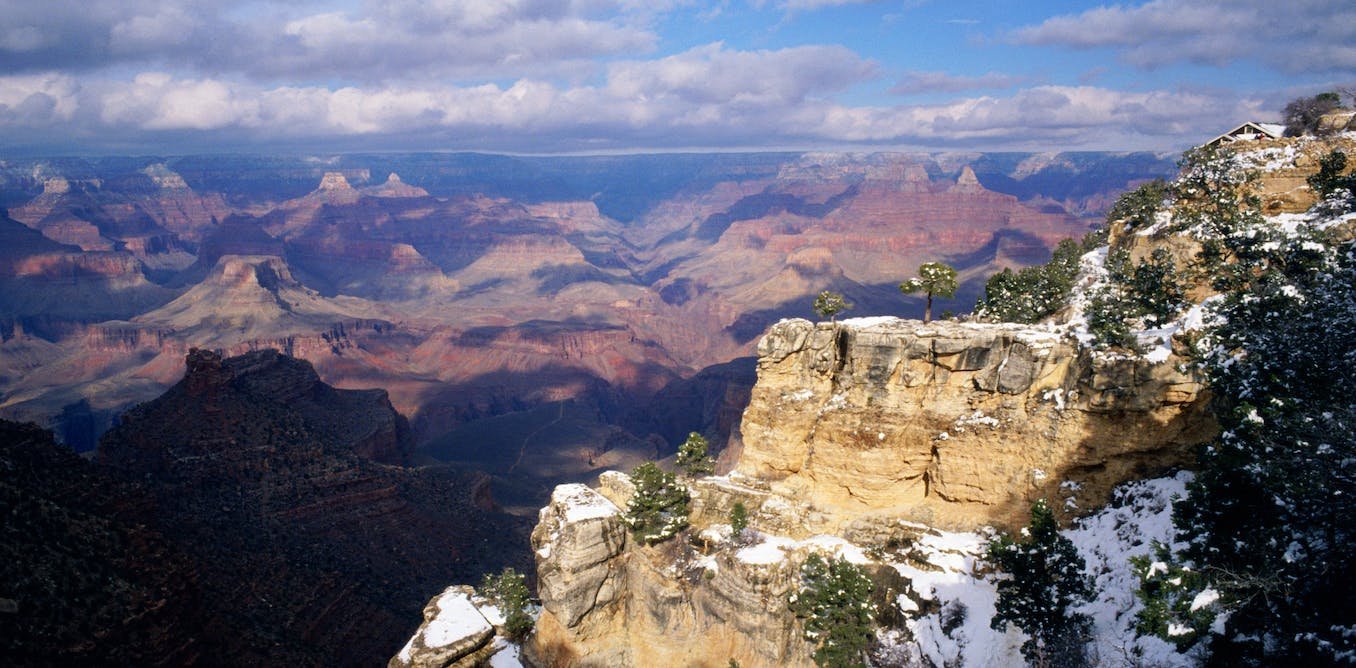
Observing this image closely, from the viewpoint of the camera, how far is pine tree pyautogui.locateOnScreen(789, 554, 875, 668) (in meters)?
28.0

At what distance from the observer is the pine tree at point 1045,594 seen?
25484mm

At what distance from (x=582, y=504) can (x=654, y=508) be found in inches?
138

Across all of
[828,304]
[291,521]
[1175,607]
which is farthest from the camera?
[291,521]

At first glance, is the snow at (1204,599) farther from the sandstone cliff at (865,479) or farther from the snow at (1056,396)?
the snow at (1056,396)

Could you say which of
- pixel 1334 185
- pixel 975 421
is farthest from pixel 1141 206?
pixel 975 421

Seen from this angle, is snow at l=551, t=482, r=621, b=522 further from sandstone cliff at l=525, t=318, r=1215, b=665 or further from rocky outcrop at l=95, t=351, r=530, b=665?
rocky outcrop at l=95, t=351, r=530, b=665

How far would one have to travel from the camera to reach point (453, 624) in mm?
36312

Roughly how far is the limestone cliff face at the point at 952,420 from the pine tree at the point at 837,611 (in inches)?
192

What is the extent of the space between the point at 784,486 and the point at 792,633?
786cm

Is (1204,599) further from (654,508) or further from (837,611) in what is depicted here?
(654,508)

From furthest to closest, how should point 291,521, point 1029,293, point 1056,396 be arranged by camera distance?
point 291,521, point 1029,293, point 1056,396

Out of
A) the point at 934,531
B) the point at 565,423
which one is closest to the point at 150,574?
the point at 934,531

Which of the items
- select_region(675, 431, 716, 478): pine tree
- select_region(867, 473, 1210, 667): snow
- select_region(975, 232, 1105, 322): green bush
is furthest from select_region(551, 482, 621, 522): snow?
select_region(975, 232, 1105, 322): green bush

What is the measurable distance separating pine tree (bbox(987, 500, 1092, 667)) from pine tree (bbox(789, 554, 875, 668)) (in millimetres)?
4746
